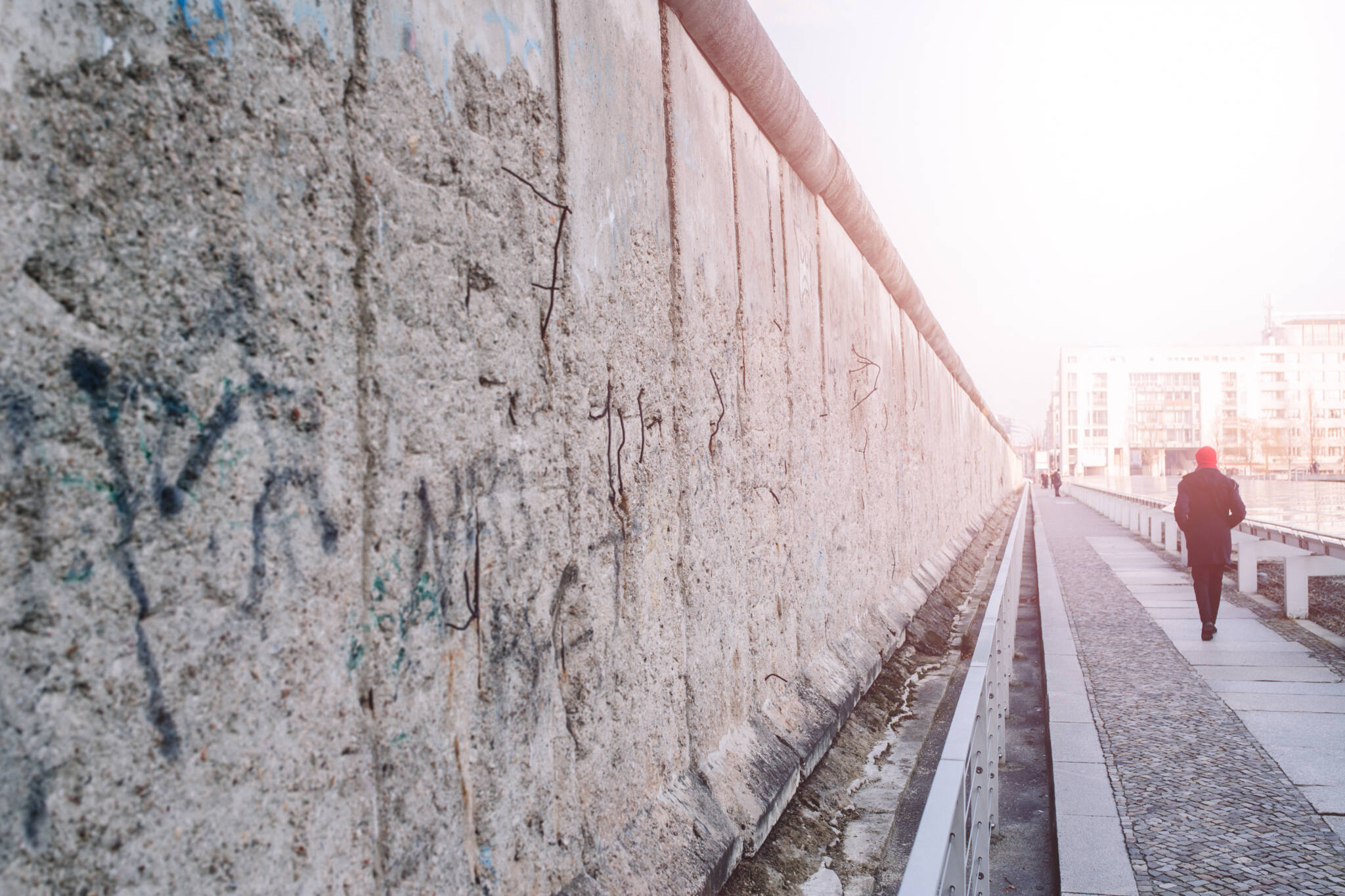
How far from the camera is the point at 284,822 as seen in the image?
1.48m

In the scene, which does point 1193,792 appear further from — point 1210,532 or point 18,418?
point 18,418

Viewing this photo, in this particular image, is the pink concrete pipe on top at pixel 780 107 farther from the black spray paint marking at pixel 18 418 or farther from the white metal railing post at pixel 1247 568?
the white metal railing post at pixel 1247 568

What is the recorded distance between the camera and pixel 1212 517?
8.16 m

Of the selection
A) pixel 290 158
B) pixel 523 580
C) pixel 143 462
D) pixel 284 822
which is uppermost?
pixel 290 158

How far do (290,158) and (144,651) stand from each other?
83 cm

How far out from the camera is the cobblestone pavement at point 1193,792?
357 cm

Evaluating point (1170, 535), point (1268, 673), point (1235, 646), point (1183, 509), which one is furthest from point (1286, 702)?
point (1170, 535)

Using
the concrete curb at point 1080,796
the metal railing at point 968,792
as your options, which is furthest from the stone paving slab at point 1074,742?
the metal railing at point 968,792

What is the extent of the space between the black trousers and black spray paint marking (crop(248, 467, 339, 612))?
8.37m

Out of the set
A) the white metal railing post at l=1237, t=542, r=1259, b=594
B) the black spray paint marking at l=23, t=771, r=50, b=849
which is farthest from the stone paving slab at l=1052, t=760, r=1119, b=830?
the white metal railing post at l=1237, t=542, r=1259, b=594

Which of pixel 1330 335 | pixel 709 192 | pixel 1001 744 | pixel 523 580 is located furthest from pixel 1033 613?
pixel 1330 335

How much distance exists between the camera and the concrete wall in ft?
3.96

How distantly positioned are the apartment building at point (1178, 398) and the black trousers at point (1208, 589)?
93447mm

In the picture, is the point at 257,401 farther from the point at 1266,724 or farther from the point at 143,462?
the point at 1266,724
